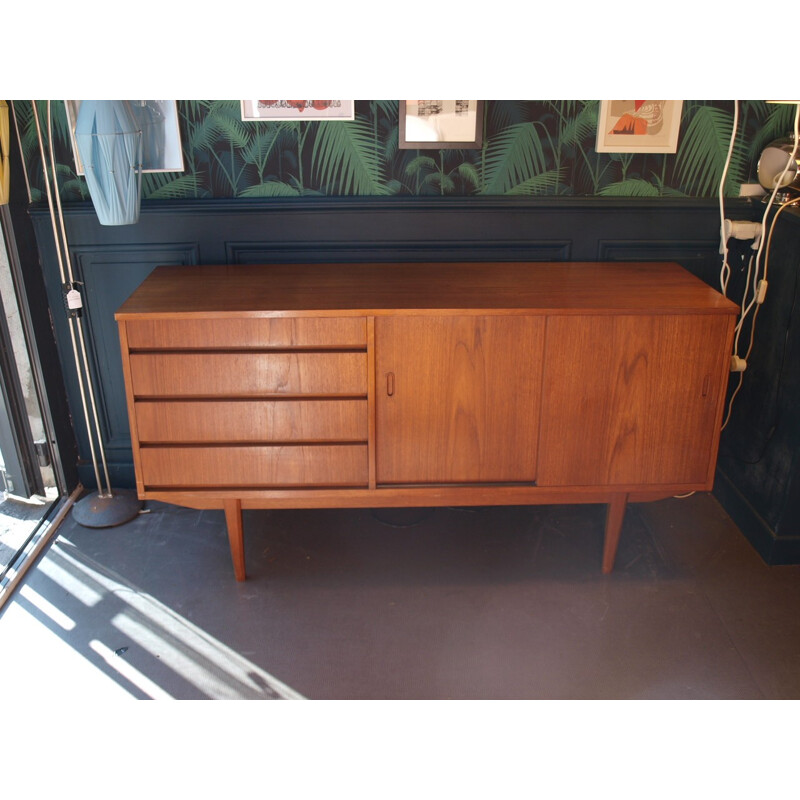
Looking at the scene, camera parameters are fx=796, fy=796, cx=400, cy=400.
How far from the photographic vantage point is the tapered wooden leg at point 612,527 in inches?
98.9

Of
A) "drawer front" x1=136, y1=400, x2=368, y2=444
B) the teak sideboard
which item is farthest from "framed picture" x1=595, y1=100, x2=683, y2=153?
"drawer front" x1=136, y1=400, x2=368, y2=444

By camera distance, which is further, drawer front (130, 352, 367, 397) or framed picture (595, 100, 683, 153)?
framed picture (595, 100, 683, 153)

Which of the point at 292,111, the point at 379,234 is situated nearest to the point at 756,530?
the point at 379,234

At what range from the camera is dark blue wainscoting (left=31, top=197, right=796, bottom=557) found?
266cm

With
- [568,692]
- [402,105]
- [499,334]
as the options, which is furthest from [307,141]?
[568,692]

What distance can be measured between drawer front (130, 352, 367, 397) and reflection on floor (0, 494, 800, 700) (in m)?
0.66

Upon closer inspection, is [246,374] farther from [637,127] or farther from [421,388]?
[637,127]

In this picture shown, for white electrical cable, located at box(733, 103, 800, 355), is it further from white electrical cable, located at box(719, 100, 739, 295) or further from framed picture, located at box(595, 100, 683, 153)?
framed picture, located at box(595, 100, 683, 153)

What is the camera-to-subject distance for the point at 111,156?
2.29m

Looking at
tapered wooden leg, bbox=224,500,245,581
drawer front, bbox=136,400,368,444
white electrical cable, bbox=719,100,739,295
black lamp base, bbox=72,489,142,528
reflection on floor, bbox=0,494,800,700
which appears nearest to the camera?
reflection on floor, bbox=0,494,800,700

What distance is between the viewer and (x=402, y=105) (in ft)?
8.29

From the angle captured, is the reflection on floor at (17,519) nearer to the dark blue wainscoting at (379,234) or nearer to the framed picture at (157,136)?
the dark blue wainscoting at (379,234)

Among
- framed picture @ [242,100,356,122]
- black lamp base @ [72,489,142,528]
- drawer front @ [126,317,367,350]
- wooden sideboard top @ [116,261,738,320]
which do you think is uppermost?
framed picture @ [242,100,356,122]

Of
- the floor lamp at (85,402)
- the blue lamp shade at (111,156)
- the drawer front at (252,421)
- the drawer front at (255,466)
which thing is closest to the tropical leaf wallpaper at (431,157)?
the floor lamp at (85,402)
